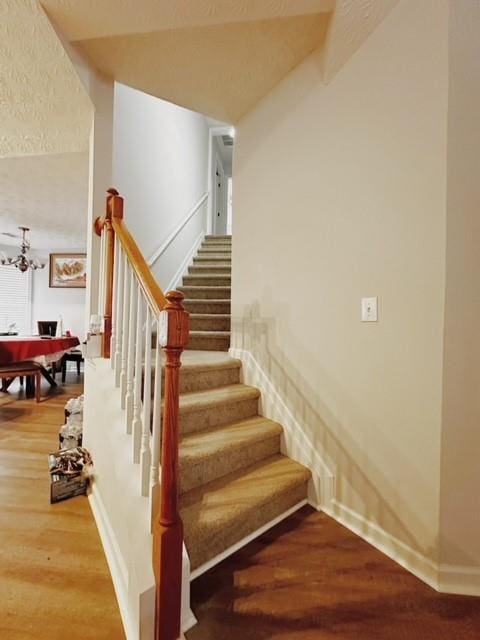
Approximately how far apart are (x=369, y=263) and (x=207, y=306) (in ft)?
6.60

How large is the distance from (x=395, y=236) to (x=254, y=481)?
1419 millimetres

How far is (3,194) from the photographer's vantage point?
395cm

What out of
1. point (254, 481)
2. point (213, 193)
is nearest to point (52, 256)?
point (213, 193)

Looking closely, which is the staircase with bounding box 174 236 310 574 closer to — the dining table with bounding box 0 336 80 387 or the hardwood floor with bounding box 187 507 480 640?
the hardwood floor with bounding box 187 507 480 640

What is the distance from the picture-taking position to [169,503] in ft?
3.35

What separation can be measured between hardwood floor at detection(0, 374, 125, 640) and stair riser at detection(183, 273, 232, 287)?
2.33 meters

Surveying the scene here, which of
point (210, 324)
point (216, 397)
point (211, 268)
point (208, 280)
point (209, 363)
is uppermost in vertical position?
point (211, 268)

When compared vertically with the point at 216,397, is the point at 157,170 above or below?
above

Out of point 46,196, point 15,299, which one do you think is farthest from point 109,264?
point 15,299

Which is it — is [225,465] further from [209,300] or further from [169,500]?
[209,300]

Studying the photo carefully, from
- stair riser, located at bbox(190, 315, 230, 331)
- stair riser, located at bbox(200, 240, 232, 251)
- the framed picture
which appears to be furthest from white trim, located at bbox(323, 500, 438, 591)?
the framed picture

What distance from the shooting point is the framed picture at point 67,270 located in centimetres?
647

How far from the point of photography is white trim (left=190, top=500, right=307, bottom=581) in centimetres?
134

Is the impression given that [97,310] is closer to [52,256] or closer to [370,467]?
[370,467]
